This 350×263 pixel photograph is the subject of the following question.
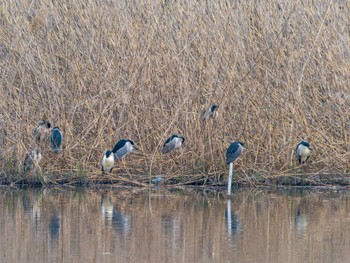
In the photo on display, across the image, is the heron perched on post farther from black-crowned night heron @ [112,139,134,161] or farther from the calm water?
black-crowned night heron @ [112,139,134,161]

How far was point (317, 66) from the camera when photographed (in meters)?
10.6

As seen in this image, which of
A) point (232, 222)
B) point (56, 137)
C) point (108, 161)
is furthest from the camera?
point (56, 137)

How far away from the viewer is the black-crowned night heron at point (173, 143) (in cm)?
978

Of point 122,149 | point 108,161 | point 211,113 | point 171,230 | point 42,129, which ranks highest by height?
point 211,113

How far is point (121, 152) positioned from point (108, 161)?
0.57ft

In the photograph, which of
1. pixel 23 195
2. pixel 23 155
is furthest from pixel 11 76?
pixel 23 195

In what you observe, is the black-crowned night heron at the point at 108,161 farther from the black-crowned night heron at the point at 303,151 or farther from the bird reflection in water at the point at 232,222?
the black-crowned night heron at the point at 303,151

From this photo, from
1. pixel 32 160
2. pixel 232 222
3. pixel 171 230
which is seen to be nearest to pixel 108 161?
pixel 32 160

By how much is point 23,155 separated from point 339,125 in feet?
10.9

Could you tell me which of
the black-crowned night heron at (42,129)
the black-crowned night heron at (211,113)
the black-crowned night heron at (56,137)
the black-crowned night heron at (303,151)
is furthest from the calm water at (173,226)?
the black-crowned night heron at (211,113)

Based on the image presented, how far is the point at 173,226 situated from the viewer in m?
7.55

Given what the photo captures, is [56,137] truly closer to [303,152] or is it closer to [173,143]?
[173,143]

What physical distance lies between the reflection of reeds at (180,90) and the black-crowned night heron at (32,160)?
0.14 meters

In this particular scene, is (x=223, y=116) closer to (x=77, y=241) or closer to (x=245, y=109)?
(x=245, y=109)
